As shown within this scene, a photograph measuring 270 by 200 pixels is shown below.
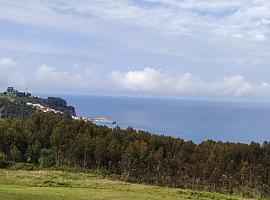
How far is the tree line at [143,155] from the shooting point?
190 feet

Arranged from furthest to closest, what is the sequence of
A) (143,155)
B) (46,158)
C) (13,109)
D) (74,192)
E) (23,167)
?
(13,109), (46,158), (143,155), (23,167), (74,192)

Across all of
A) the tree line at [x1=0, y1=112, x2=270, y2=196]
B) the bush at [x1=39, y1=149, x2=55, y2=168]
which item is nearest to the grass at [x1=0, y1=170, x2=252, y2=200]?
the bush at [x1=39, y1=149, x2=55, y2=168]

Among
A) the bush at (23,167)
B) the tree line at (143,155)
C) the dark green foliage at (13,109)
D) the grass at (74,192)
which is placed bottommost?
the bush at (23,167)

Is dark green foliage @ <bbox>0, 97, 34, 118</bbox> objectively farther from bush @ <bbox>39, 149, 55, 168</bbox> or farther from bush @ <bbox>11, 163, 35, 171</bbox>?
bush @ <bbox>11, 163, 35, 171</bbox>

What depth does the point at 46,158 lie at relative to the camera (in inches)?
2506

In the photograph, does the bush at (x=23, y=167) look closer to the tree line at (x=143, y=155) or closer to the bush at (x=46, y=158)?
the tree line at (x=143, y=155)

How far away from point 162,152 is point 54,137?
55.4 ft

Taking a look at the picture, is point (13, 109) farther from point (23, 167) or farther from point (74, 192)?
point (74, 192)

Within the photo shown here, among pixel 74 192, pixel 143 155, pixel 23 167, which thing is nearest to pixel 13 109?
pixel 143 155

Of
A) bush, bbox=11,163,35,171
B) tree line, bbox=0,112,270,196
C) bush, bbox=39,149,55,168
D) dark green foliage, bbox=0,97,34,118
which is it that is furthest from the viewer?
dark green foliage, bbox=0,97,34,118

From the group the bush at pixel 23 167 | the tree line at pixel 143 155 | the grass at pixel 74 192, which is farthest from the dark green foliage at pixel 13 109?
the grass at pixel 74 192

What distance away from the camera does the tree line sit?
2276 inches

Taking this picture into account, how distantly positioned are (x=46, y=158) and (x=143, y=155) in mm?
13685

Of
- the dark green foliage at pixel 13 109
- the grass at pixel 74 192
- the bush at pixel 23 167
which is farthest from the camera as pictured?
the dark green foliage at pixel 13 109
